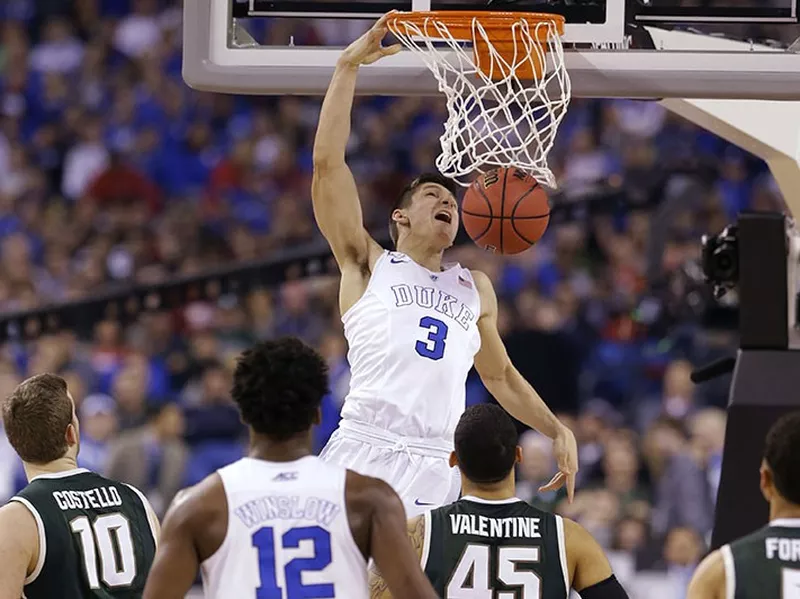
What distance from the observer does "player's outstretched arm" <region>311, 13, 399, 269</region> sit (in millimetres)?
5375

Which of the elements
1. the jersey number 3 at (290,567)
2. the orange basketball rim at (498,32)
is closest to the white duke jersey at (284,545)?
the jersey number 3 at (290,567)

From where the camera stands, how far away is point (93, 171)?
40.8 ft

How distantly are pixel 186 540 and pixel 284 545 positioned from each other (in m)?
0.22

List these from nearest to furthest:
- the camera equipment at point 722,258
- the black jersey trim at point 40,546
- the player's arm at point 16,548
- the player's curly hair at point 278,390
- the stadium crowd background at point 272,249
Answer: the player's curly hair at point 278,390
the player's arm at point 16,548
the black jersey trim at point 40,546
the camera equipment at point 722,258
the stadium crowd background at point 272,249

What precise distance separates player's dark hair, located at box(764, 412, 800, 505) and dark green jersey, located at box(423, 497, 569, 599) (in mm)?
1031

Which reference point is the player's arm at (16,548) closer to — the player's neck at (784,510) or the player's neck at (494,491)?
the player's neck at (494,491)

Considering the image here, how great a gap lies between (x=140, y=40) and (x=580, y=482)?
597 cm

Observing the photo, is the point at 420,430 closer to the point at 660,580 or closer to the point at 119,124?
the point at 660,580

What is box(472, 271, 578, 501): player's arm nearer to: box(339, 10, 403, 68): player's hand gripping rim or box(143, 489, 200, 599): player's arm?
box(339, 10, 403, 68): player's hand gripping rim

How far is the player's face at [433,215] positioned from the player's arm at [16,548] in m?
2.00

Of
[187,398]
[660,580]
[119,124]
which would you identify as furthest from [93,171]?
[660,580]

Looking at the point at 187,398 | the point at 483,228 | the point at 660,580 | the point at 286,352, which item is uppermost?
the point at 483,228

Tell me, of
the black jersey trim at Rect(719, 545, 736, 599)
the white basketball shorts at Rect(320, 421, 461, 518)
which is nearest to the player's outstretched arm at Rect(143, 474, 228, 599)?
the black jersey trim at Rect(719, 545, 736, 599)

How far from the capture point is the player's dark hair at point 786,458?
11.3 ft
